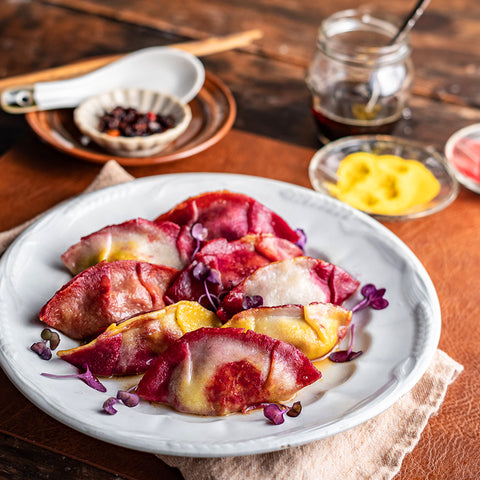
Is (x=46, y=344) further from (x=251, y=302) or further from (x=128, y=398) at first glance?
(x=251, y=302)

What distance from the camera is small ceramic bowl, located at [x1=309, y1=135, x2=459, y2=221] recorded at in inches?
65.3

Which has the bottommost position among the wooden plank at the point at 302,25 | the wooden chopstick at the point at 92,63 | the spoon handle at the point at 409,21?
the wooden plank at the point at 302,25

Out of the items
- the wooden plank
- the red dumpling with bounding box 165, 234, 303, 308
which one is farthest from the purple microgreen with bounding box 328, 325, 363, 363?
the wooden plank

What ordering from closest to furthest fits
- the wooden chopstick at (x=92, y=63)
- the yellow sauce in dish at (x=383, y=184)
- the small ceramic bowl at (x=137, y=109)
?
the yellow sauce in dish at (x=383, y=184), the small ceramic bowl at (x=137, y=109), the wooden chopstick at (x=92, y=63)

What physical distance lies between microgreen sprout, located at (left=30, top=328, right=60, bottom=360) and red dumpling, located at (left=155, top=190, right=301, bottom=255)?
0.35 m

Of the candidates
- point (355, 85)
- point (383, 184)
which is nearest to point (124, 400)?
point (383, 184)

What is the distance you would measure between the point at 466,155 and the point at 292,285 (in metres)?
0.96

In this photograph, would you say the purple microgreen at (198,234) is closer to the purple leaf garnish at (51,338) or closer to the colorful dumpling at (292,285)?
the colorful dumpling at (292,285)

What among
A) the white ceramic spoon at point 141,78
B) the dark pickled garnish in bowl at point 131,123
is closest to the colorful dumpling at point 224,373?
the dark pickled garnish in bowl at point 131,123

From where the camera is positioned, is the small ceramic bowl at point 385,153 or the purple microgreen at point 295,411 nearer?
the purple microgreen at point 295,411

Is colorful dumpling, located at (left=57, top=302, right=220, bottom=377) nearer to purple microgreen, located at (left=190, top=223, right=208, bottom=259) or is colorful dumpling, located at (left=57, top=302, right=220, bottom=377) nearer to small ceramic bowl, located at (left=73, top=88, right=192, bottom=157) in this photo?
purple microgreen, located at (left=190, top=223, right=208, bottom=259)

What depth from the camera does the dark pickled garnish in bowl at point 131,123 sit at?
1.81 meters

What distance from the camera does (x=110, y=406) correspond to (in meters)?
0.98

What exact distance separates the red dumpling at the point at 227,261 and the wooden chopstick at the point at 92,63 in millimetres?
1151
